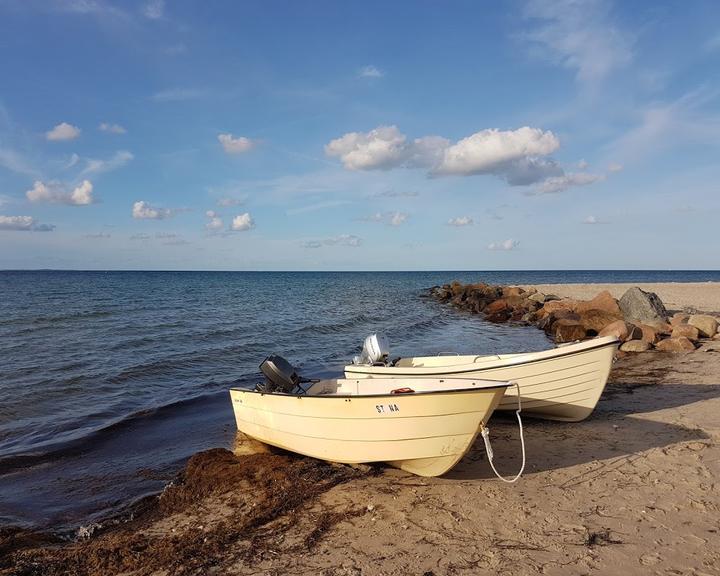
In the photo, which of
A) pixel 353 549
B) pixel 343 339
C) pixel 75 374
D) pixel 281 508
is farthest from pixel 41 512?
pixel 343 339

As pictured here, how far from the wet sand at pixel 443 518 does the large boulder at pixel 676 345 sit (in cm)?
724

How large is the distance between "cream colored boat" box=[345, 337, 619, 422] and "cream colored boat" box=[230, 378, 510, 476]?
1.23m

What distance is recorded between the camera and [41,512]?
6.31m

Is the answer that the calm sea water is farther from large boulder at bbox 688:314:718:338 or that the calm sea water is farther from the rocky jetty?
large boulder at bbox 688:314:718:338

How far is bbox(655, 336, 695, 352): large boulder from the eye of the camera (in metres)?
14.0

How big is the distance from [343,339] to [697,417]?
14.1 metres

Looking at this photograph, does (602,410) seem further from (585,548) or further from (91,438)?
(91,438)

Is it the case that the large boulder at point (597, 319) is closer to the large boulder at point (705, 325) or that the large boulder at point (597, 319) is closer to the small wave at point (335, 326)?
the large boulder at point (705, 325)

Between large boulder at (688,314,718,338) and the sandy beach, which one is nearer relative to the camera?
the sandy beach

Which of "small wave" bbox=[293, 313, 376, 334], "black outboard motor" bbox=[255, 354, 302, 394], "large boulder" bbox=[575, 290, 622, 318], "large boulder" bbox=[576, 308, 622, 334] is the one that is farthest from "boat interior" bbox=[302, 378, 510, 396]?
"small wave" bbox=[293, 313, 376, 334]

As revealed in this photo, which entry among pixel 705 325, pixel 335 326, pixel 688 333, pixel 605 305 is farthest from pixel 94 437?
pixel 605 305

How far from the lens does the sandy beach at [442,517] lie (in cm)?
429

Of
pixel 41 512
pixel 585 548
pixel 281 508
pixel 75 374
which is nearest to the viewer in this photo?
pixel 585 548

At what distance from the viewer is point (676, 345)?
14109 mm
